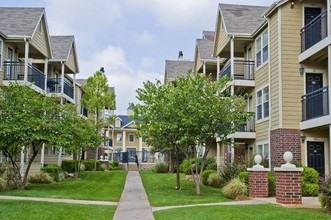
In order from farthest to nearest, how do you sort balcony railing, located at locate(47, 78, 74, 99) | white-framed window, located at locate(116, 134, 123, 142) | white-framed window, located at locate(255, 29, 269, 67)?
white-framed window, located at locate(116, 134, 123, 142) → balcony railing, located at locate(47, 78, 74, 99) → white-framed window, located at locate(255, 29, 269, 67)

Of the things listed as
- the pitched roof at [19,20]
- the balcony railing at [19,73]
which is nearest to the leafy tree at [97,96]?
the balcony railing at [19,73]

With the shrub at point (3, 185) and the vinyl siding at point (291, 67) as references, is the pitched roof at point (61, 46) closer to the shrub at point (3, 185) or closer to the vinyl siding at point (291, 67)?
the shrub at point (3, 185)

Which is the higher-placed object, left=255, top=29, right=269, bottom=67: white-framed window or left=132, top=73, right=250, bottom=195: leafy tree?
left=255, top=29, right=269, bottom=67: white-framed window

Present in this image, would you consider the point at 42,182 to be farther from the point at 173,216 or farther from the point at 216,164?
the point at 173,216

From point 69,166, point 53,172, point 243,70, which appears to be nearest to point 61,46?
point 69,166

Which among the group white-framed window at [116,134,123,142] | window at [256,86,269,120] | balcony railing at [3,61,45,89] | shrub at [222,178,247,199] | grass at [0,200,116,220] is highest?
balcony railing at [3,61,45,89]

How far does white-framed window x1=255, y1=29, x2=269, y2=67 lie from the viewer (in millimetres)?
24486

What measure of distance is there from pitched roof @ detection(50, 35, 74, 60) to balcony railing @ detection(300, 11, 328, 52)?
20344mm

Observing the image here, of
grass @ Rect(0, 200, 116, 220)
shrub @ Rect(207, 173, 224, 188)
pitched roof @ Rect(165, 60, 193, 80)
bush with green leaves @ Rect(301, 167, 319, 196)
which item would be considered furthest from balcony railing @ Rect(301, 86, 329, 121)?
pitched roof @ Rect(165, 60, 193, 80)

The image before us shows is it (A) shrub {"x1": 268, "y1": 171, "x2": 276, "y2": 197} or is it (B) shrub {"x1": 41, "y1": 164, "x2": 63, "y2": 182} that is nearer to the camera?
(A) shrub {"x1": 268, "y1": 171, "x2": 276, "y2": 197}

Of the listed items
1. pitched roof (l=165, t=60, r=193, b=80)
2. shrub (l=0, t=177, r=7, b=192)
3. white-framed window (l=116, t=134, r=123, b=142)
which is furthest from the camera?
white-framed window (l=116, t=134, r=123, b=142)

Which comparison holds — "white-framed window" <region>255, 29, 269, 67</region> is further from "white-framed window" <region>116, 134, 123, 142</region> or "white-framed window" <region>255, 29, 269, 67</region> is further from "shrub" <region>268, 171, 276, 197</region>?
"white-framed window" <region>116, 134, 123, 142</region>

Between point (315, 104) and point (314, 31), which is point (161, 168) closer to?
point (315, 104)

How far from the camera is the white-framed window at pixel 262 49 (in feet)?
80.3
